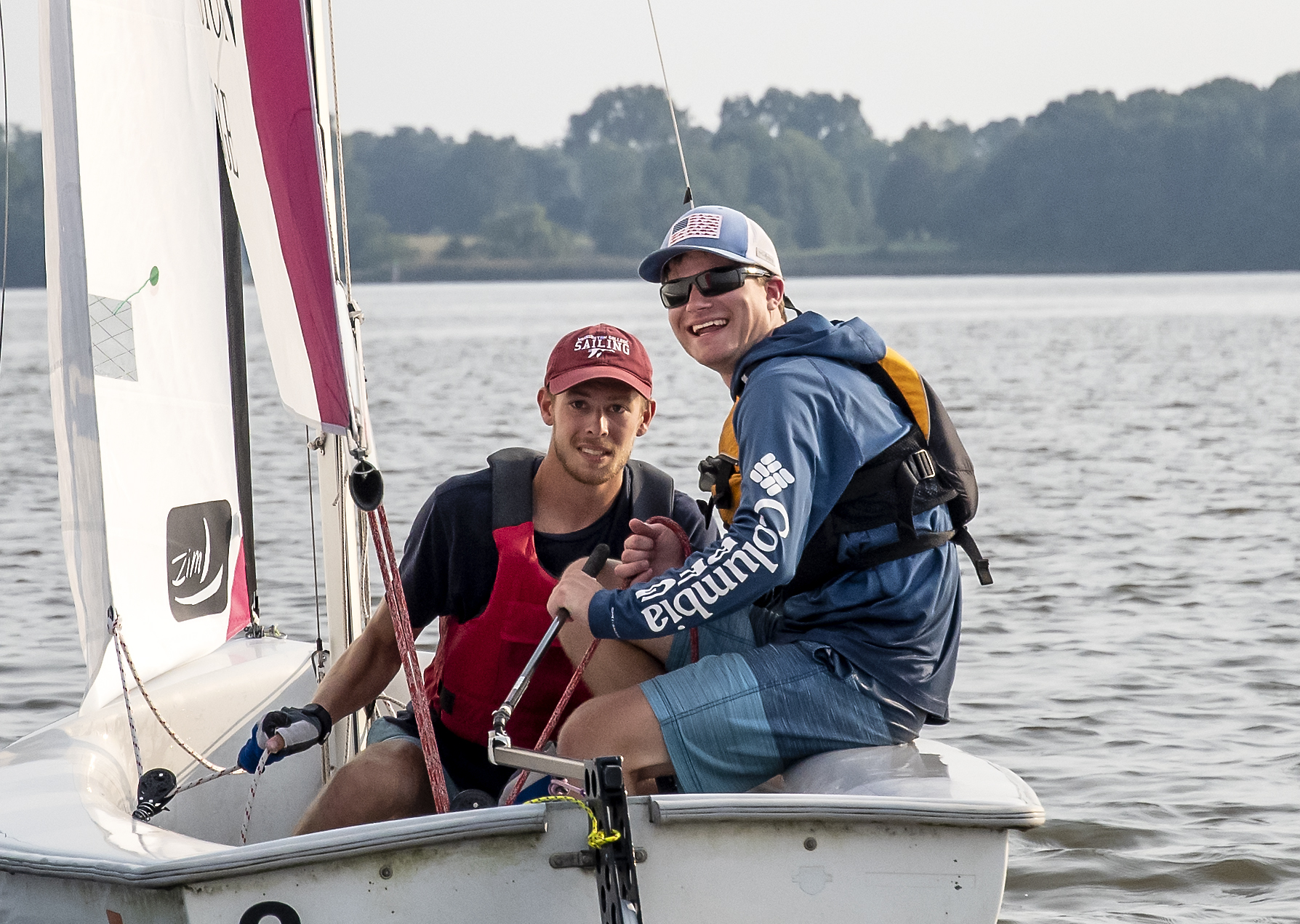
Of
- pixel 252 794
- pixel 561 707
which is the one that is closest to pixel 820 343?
pixel 561 707

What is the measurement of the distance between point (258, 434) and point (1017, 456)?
6429 mm

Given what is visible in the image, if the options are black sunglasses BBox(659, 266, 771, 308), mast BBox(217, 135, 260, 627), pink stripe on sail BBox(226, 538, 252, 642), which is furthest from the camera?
mast BBox(217, 135, 260, 627)

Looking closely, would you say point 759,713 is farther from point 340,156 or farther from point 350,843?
point 340,156

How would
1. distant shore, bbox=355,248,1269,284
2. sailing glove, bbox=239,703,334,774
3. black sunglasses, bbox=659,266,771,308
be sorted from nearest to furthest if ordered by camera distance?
black sunglasses, bbox=659,266,771,308, sailing glove, bbox=239,703,334,774, distant shore, bbox=355,248,1269,284

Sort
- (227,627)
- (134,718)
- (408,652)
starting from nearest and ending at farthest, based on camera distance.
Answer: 1. (408,652)
2. (134,718)
3. (227,627)

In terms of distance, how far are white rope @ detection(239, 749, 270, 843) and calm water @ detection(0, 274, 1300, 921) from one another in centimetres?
161

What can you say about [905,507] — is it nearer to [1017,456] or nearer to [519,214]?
[1017,456]

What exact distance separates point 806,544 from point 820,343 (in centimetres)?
30

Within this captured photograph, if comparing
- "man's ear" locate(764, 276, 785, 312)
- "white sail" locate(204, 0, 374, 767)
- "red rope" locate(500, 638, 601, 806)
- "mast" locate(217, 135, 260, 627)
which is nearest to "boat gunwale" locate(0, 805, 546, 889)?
"red rope" locate(500, 638, 601, 806)

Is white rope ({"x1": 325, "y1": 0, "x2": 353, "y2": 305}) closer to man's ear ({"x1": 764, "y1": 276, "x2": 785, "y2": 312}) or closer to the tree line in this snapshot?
man's ear ({"x1": 764, "y1": 276, "x2": 785, "y2": 312})

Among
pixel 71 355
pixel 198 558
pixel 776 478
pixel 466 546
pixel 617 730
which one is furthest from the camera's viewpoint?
pixel 198 558

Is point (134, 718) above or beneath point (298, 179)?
beneath

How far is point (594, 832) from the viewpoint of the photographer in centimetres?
214

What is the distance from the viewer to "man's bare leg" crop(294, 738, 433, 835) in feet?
8.65
